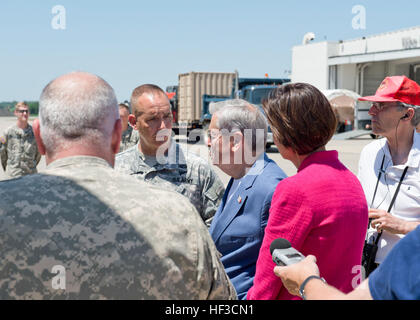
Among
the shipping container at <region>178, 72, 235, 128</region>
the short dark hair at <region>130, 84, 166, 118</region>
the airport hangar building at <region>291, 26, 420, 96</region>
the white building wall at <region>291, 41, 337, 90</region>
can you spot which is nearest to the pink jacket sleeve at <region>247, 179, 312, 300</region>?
the short dark hair at <region>130, 84, 166, 118</region>

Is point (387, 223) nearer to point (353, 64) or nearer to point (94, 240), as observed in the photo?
point (94, 240)

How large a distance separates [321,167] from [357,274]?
0.51 m

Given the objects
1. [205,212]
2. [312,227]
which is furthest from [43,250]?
[205,212]

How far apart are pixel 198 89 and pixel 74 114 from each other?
2350 cm

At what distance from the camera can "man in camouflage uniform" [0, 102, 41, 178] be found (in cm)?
709

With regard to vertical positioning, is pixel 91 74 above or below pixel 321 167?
above

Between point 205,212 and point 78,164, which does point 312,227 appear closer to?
point 78,164

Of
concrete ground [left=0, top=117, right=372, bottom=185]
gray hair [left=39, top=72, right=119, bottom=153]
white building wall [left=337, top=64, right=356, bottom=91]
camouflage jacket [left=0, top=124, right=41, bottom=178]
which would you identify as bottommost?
concrete ground [left=0, top=117, right=372, bottom=185]

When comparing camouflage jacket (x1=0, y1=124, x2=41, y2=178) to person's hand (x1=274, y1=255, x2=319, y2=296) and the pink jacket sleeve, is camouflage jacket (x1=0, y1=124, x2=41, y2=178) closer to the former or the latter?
the pink jacket sleeve

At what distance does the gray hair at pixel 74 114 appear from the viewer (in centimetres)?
162

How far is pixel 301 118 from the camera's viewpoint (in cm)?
212

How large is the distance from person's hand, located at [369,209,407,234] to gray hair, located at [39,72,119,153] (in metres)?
1.82

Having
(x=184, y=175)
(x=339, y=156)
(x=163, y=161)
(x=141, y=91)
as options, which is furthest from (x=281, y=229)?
(x=339, y=156)

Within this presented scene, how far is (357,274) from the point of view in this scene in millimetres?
2129
